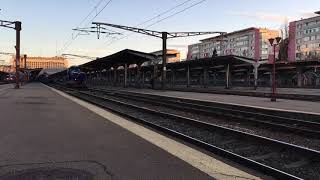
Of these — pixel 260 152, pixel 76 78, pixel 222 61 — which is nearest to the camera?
pixel 260 152

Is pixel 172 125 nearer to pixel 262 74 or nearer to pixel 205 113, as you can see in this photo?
pixel 205 113

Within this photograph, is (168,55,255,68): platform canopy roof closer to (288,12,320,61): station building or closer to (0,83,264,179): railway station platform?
(0,83,264,179): railway station platform

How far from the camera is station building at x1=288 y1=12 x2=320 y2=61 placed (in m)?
116

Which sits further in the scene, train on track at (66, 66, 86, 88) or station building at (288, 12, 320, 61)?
station building at (288, 12, 320, 61)

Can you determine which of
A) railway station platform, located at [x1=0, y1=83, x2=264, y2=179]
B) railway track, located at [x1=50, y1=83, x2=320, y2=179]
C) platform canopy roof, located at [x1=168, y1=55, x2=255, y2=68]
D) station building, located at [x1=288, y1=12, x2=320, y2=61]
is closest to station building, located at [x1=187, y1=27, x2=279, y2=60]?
station building, located at [x1=288, y1=12, x2=320, y2=61]

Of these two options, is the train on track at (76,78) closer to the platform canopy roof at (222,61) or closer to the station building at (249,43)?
the platform canopy roof at (222,61)

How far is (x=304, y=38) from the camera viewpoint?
121438mm

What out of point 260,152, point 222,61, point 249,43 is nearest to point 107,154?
point 260,152

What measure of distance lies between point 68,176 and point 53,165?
1.05 meters

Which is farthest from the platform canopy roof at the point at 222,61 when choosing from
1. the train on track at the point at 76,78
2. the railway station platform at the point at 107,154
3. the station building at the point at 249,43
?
the station building at the point at 249,43

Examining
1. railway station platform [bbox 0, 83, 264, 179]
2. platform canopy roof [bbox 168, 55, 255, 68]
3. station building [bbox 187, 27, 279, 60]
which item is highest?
station building [bbox 187, 27, 279, 60]

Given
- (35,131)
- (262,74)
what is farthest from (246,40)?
(35,131)

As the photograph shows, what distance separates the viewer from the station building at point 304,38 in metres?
116

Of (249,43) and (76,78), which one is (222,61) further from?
(249,43)
